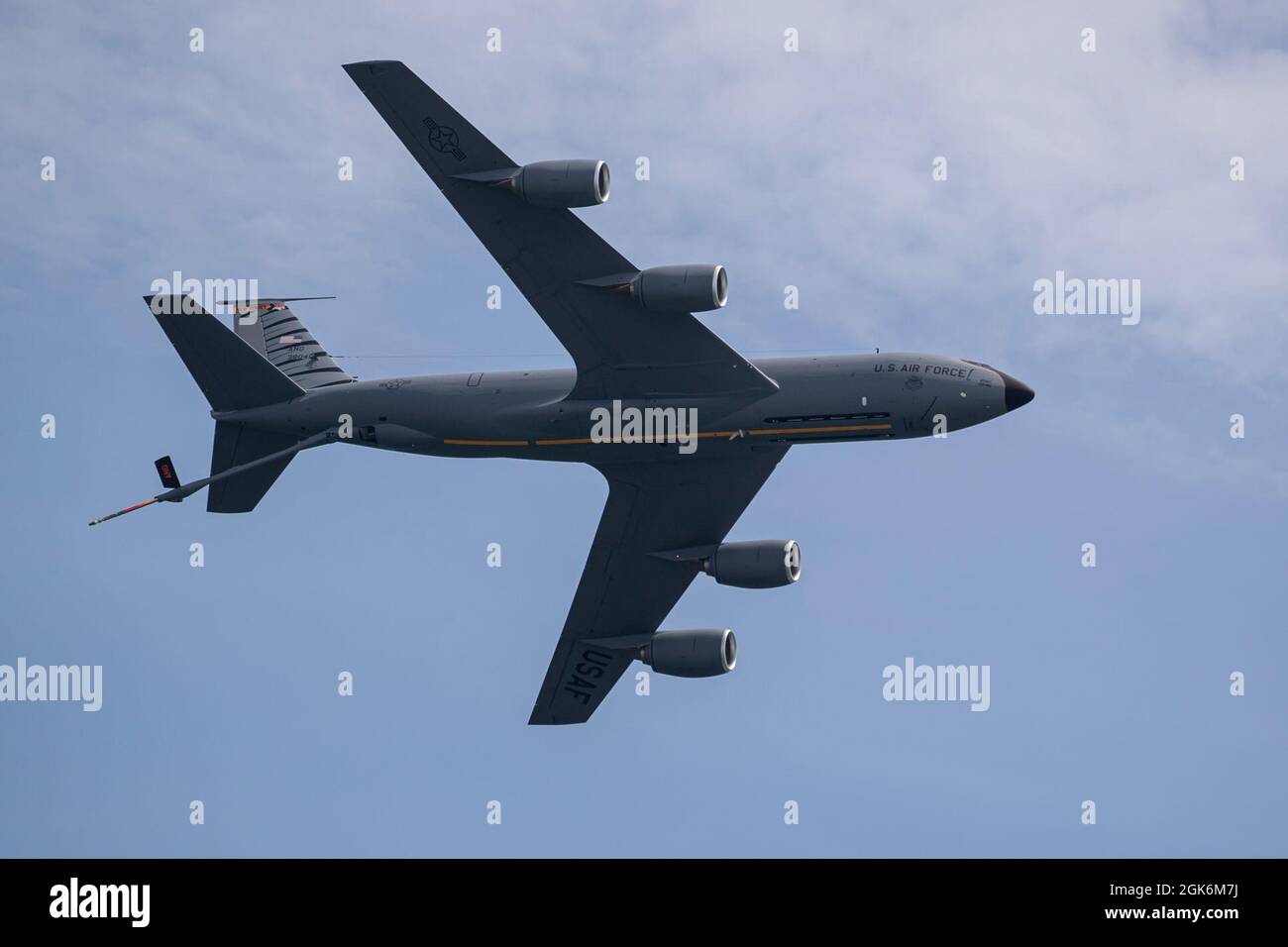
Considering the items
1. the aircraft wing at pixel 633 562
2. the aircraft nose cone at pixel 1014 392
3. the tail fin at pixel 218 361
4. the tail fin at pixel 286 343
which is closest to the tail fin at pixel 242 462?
the tail fin at pixel 218 361

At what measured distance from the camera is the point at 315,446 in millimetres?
68250

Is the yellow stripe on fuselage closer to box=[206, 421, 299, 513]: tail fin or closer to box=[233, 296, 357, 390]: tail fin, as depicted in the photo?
box=[206, 421, 299, 513]: tail fin

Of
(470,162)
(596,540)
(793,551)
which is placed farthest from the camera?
(596,540)

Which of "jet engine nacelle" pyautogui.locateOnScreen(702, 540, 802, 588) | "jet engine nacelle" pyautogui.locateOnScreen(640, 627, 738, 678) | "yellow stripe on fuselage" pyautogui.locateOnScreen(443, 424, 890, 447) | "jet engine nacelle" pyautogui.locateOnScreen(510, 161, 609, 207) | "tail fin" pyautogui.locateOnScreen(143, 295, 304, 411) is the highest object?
"jet engine nacelle" pyautogui.locateOnScreen(510, 161, 609, 207)

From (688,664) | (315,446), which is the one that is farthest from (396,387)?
(688,664)

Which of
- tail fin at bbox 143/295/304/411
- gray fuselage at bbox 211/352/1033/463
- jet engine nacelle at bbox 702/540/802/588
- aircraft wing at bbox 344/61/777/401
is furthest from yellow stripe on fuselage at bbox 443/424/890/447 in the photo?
tail fin at bbox 143/295/304/411

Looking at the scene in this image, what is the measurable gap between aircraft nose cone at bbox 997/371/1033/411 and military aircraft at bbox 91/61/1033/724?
0.07 m

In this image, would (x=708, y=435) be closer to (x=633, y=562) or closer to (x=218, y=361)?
(x=633, y=562)

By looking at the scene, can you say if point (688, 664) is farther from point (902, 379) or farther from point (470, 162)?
point (470, 162)

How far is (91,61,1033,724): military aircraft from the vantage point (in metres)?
61.5

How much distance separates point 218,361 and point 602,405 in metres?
13.8

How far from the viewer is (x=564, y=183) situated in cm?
5972

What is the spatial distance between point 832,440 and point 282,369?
897 inches

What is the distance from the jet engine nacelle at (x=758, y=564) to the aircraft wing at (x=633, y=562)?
72.2 inches
